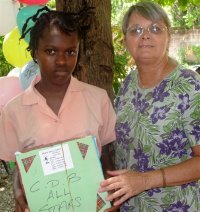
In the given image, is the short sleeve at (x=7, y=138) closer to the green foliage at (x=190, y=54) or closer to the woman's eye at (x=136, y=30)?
the woman's eye at (x=136, y=30)

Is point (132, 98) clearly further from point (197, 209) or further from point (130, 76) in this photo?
point (197, 209)

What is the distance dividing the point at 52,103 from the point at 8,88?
129cm

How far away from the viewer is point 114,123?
71.7 inches

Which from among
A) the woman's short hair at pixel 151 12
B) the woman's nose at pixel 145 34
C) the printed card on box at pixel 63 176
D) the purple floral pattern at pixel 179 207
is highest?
the woman's short hair at pixel 151 12

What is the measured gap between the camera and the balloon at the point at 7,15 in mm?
3156

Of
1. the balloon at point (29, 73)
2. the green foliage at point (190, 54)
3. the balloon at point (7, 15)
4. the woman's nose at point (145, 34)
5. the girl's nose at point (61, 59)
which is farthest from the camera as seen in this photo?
the green foliage at point (190, 54)

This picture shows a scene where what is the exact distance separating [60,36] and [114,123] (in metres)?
0.51

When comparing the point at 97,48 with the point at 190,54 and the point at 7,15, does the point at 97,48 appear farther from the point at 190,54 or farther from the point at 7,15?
the point at 190,54

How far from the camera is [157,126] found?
5.41 feet

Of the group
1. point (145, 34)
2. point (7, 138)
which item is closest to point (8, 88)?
point (7, 138)

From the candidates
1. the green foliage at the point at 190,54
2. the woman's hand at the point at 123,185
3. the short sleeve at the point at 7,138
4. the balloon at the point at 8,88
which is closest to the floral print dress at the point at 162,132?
the woman's hand at the point at 123,185

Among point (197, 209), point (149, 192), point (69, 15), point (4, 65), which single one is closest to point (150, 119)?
point (149, 192)

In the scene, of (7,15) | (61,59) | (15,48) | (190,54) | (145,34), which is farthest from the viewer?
(190,54)

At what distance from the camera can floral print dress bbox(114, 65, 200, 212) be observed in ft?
5.20
